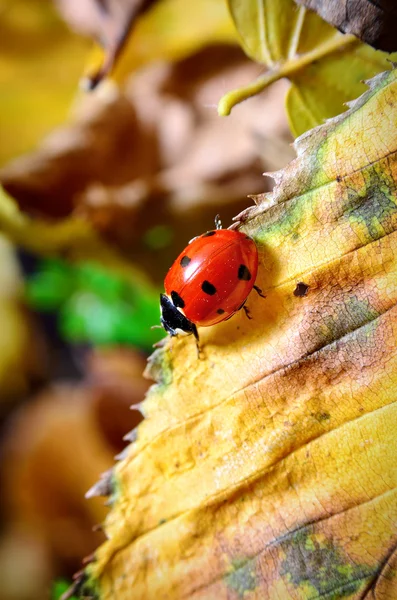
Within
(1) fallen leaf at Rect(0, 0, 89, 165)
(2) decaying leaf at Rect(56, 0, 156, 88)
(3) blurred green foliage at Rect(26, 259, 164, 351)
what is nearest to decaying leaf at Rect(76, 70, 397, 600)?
(2) decaying leaf at Rect(56, 0, 156, 88)

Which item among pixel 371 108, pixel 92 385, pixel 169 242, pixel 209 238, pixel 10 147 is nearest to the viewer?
pixel 371 108

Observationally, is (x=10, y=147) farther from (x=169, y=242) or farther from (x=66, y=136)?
(x=169, y=242)

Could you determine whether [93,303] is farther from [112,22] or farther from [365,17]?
[365,17]

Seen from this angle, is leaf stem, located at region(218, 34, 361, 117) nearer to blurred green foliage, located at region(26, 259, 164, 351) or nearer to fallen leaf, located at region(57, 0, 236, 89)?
fallen leaf, located at region(57, 0, 236, 89)

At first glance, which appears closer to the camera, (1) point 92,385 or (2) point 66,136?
(2) point 66,136

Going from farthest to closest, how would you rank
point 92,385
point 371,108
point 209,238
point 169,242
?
point 92,385 → point 169,242 → point 209,238 → point 371,108

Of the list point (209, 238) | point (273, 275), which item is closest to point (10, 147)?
point (209, 238)

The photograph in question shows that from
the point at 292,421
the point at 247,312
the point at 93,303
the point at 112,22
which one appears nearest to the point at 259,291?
the point at 247,312

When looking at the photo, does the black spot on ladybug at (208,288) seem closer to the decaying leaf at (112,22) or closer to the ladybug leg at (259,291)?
the ladybug leg at (259,291)
